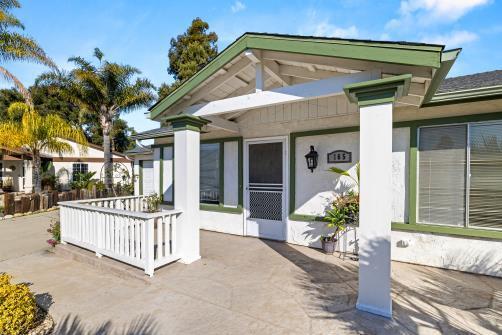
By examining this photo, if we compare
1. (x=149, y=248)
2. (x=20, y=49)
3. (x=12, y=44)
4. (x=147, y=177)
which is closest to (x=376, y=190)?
(x=149, y=248)

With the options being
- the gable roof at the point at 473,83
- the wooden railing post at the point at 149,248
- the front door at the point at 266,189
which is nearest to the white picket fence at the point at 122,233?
the wooden railing post at the point at 149,248

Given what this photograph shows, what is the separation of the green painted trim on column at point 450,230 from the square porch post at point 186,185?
11.3ft

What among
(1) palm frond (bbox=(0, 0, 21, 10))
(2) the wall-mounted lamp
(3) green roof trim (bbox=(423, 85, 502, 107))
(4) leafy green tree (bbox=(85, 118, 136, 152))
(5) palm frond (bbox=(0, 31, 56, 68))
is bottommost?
(2) the wall-mounted lamp

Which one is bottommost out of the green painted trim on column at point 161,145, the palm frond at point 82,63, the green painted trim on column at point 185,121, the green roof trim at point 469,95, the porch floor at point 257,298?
the porch floor at point 257,298

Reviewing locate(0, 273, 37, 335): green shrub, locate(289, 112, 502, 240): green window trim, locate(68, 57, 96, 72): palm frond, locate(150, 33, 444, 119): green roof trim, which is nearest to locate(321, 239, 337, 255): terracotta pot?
locate(289, 112, 502, 240): green window trim

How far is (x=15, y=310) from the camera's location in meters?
2.39

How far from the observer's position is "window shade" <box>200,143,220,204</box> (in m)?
6.31

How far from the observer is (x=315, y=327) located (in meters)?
2.46

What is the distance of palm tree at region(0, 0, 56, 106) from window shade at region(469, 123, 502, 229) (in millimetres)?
13908

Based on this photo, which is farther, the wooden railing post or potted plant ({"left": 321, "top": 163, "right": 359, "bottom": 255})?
potted plant ({"left": 321, "top": 163, "right": 359, "bottom": 255})

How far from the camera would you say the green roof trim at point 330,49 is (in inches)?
94.3

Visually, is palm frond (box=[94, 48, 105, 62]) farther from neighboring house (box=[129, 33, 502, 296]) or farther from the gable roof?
the gable roof

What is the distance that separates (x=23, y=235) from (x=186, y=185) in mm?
5757

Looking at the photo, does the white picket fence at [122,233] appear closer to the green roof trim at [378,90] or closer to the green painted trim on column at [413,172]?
the green roof trim at [378,90]
